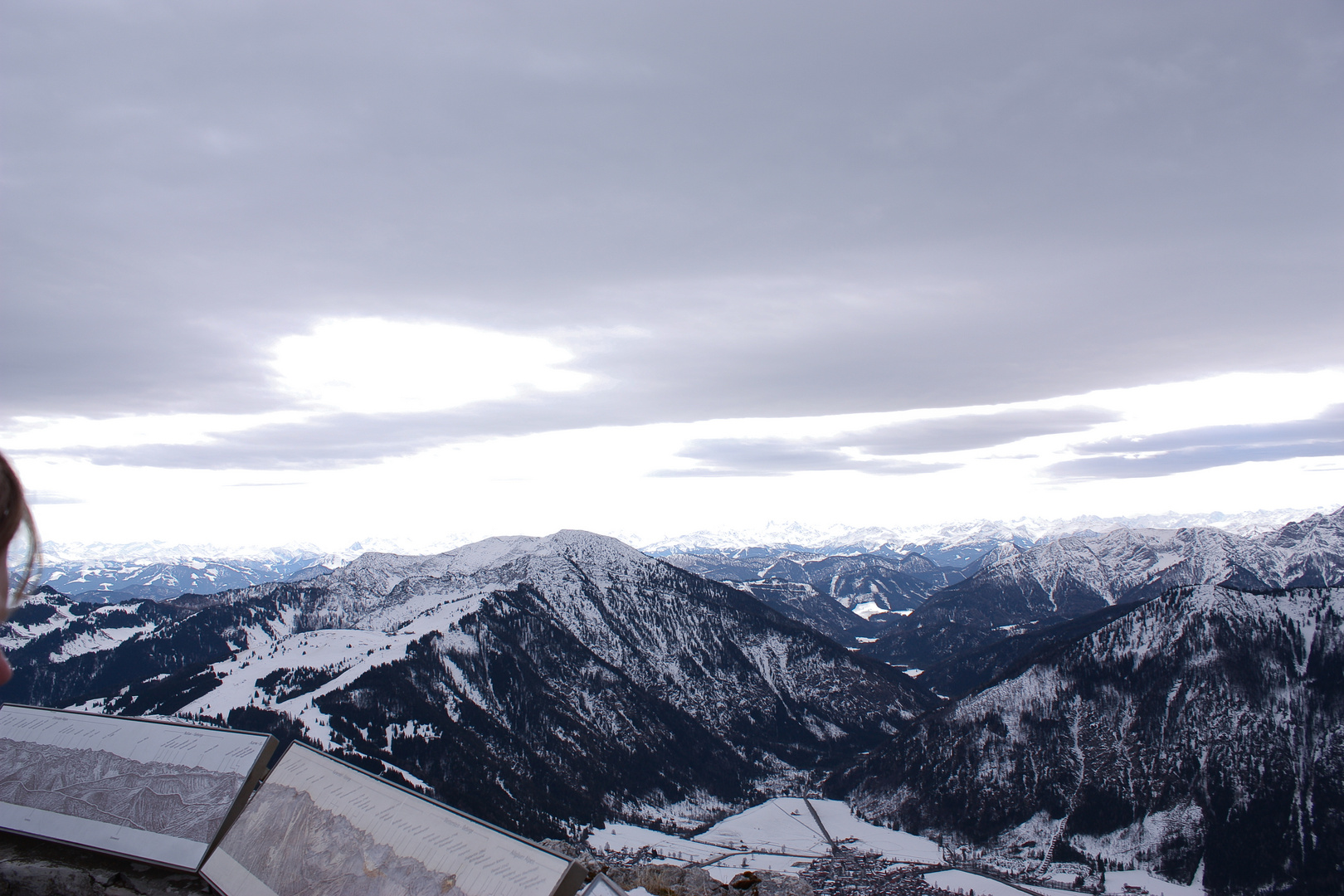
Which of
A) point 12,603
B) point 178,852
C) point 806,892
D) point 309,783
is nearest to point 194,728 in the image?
point 178,852

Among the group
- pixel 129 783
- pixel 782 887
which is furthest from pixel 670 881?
pixel 129 783

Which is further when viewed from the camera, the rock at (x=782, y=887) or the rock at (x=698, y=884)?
the rock at (x=782, y=887)

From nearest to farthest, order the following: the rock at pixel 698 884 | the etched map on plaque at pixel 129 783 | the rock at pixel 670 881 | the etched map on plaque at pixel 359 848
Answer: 1. the etched map on plaque at pixel 359 848
2. the etched map on plaque at pixel 129 783
3. the rock at pixel 698 884
4. the rock at pixel 670 881

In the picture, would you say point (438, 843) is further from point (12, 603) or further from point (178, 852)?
point (12, 603)

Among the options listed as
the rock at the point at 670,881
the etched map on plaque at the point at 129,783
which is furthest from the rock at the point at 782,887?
the etched map on plaque at the point at 129,783

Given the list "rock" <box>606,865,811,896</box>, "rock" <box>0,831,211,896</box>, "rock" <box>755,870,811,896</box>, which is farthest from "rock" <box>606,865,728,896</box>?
"rock" <box>0,831,211,896</box>

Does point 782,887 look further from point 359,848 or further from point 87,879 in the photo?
point 87,879

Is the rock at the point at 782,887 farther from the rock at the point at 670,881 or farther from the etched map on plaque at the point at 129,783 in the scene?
the etched map on plaque at the point at 129,783

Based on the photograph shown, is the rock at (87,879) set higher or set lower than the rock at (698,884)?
higher
